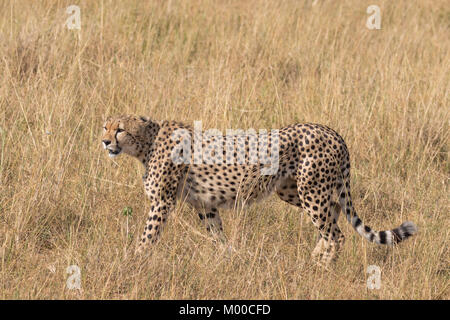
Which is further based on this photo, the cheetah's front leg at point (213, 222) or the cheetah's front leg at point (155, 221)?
the cheetah's front leg at point (213, 222)

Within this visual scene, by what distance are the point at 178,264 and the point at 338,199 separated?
0.99 meters

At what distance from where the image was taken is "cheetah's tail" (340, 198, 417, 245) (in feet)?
13.5

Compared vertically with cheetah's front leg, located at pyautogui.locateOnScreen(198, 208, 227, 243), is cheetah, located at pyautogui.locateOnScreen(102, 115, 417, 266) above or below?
above

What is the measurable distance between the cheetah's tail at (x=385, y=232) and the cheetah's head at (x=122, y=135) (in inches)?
46.9

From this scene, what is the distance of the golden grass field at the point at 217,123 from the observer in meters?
3.88

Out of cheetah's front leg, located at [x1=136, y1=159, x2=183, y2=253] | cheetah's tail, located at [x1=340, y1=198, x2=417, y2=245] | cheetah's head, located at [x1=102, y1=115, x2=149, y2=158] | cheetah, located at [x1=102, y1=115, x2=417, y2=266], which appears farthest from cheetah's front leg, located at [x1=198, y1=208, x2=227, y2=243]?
cheetah's tail, located at [x1=340, y1=198, x2=417, y2=245]

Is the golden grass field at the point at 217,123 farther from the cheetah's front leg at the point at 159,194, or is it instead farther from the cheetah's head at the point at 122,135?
the cheetah's head at the point at 122,135

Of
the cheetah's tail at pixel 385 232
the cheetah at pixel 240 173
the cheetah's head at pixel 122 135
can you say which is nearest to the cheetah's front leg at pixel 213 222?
the cheetah at pixel 240 173

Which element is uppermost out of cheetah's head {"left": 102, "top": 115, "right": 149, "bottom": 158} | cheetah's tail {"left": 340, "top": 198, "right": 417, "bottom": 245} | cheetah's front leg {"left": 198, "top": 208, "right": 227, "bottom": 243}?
cheetah's head {"left": 102, "top": 115, "right": 149, "bottom": 158}

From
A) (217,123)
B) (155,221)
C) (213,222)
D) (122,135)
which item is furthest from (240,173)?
(217,123)

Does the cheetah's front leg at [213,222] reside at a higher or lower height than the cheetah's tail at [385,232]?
lower

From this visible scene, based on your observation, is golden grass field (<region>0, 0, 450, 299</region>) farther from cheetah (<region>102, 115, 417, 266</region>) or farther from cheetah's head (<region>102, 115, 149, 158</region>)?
cheetah's head (<region>102, 115, 149, 158</region>)

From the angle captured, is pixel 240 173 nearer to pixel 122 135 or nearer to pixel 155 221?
pixel 155 221

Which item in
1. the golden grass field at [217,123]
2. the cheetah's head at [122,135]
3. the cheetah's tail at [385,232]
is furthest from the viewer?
the cheetah's head at [122,135]
